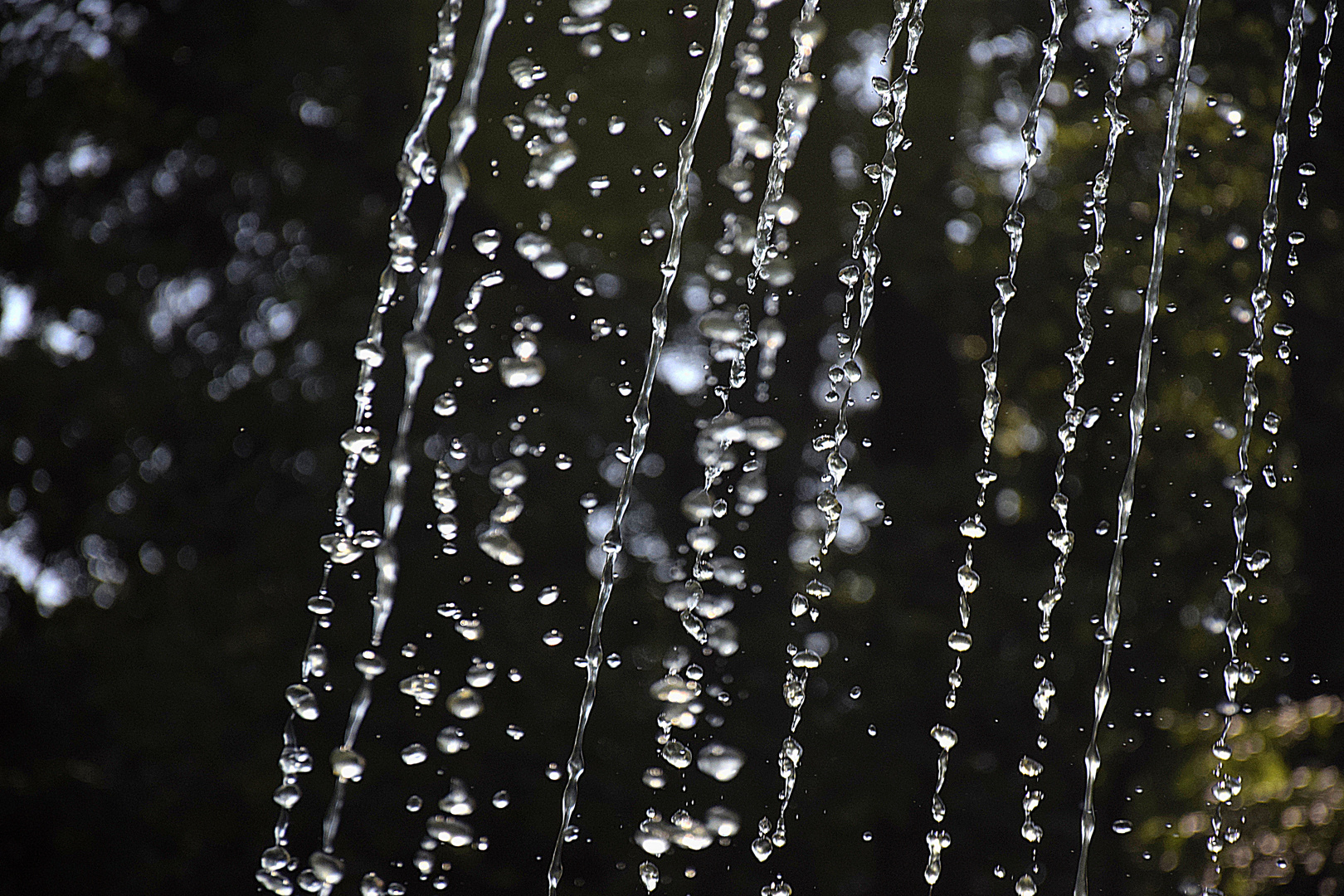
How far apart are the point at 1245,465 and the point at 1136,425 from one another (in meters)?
0.25

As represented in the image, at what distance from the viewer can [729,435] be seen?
173 centimetres

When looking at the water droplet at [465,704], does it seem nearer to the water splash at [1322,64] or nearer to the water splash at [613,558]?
the water splash at [613,558]

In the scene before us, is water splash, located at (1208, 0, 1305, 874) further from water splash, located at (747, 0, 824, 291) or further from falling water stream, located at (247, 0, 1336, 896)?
water splash, located at (747, 0, 824, 291)

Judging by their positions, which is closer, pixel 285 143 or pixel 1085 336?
pixel 1085 336

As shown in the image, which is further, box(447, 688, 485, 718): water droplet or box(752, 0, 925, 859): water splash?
box(752, 0, 925, 859): water splash

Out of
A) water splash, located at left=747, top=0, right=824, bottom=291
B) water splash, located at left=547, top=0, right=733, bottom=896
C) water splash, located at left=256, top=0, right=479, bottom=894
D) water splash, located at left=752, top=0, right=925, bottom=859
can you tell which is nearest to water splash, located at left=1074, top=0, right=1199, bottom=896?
water splash, located at left=752, top=0, right=925, bottom=859

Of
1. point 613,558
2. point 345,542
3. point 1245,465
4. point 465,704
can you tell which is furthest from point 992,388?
point 345,542

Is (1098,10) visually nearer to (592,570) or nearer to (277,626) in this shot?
(592,570)

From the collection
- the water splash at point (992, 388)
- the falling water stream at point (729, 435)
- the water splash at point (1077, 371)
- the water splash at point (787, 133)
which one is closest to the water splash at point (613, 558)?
the falling water stream at point (729, 435)

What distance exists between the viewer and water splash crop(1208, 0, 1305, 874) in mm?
1799

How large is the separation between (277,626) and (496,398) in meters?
0.57

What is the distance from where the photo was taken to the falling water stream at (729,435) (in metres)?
1.78

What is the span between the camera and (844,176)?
188 cm

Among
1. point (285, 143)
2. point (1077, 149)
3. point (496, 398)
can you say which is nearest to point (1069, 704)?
point (1077, 149)
